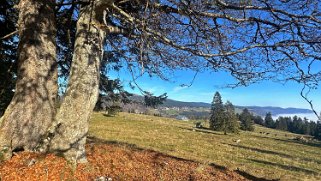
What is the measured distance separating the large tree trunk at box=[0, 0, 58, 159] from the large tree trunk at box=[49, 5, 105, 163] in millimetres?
506

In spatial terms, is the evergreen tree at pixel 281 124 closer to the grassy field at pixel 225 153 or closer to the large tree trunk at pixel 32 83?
the grassy field at pixel 225 153

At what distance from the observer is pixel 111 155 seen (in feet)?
26.4

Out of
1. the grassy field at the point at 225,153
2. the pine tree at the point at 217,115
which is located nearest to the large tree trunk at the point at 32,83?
the grassy field at the point at 225,153

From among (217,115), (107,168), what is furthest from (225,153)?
(217,115)

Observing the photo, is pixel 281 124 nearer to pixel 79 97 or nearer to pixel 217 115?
pixel 217 115

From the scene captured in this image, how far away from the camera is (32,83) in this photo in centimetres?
727

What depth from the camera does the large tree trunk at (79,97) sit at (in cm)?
706

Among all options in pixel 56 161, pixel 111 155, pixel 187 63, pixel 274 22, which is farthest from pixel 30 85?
pixel 274 22

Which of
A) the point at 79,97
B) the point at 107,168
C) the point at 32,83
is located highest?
the point at 32,83

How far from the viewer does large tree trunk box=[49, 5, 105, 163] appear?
7.06 m

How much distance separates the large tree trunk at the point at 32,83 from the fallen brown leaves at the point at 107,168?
0.42m

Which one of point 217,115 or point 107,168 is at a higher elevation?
point 217,115

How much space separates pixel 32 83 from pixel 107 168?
245cm

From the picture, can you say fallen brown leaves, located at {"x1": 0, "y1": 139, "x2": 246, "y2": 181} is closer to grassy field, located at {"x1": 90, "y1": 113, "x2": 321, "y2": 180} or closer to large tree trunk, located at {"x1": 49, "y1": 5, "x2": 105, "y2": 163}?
large tree trunk, located at {"x1": 49, "y1": 5, "x2": 105, "y2": 163}
